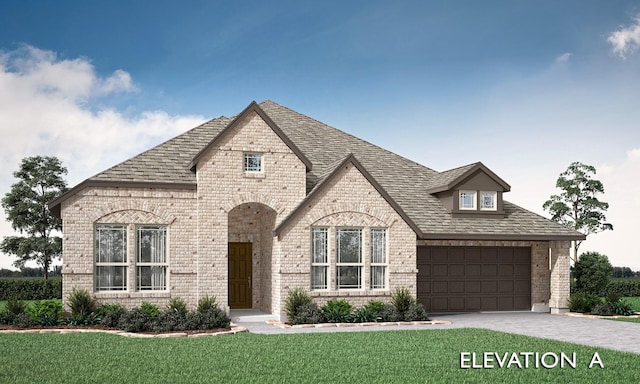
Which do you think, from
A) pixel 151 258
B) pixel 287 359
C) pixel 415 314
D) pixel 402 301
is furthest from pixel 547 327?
pixel 151 258

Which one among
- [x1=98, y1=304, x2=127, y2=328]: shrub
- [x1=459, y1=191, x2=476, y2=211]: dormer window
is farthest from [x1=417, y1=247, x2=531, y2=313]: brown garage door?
[x1=98, y1=304, x2=127, y2=328]: shrub

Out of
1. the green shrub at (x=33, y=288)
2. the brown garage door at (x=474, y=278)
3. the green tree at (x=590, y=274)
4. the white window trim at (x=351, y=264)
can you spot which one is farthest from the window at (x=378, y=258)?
the green shrub at (x=33, y=288)

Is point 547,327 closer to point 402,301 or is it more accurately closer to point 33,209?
point 402,301

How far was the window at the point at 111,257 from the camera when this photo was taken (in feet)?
71.4

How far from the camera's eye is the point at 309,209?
2256 centimetres

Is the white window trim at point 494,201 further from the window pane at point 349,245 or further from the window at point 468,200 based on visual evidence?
the window pane at point 349,245

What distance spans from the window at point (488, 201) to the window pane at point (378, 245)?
5344 mm

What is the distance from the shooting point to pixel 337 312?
2164 centimetres

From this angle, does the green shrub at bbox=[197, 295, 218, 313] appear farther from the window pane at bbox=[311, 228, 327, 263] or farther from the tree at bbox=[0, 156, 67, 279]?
the tree at bbox=[0, 156, 67, 279]

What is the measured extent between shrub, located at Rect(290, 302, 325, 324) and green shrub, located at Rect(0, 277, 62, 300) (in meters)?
19.3

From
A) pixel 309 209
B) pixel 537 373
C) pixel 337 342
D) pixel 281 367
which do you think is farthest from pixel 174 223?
pixel 537 373

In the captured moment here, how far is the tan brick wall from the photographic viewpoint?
2223 centimetres

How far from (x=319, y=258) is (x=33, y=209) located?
2628 centimetres

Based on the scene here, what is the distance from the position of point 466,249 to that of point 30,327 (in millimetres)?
14741
